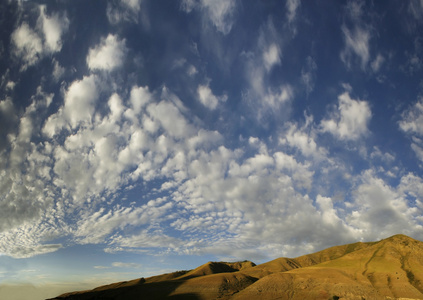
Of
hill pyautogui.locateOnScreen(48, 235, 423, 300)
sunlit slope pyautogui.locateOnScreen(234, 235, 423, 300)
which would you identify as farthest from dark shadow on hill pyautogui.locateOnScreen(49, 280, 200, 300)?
sunlit slope pyautogui.locateOnScreen(234, 235, 423, 300)

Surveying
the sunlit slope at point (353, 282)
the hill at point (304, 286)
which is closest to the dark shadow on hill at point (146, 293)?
the hill at point (304, 286)

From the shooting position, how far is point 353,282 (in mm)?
113812

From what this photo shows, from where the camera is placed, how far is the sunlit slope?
105938 millimetres

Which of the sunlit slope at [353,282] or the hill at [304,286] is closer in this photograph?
the sunlit slope at [353,282]

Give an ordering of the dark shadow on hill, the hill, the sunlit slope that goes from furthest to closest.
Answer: the dark shadow on hill → the hill → the sunlit slope

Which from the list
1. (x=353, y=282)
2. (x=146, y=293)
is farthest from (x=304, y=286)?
(x=146, y=293)

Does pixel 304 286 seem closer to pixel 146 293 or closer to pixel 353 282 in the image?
pixel 353 282

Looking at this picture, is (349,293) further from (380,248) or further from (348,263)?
(380,248)

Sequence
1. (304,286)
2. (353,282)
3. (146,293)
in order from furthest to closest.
Result: (146,293), (353,282), (304,286)

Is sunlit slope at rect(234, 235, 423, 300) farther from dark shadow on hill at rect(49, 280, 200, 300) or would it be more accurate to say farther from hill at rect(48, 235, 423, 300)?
dark shadow on hill at rect(49, 280, 200, 300)

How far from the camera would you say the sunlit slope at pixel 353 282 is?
10594 cm

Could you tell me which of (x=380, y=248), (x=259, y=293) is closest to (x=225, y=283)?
(x=259, y=293)

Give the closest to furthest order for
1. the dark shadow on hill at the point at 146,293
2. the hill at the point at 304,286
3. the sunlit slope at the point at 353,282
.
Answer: the sunlit slope at the point at 353,282 → the hill at the point at 304,286 → the dark shadow on hill at the point at 146,293

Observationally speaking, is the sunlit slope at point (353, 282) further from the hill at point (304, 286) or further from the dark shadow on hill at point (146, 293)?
the dark shadow on hill at point (146, 293)
